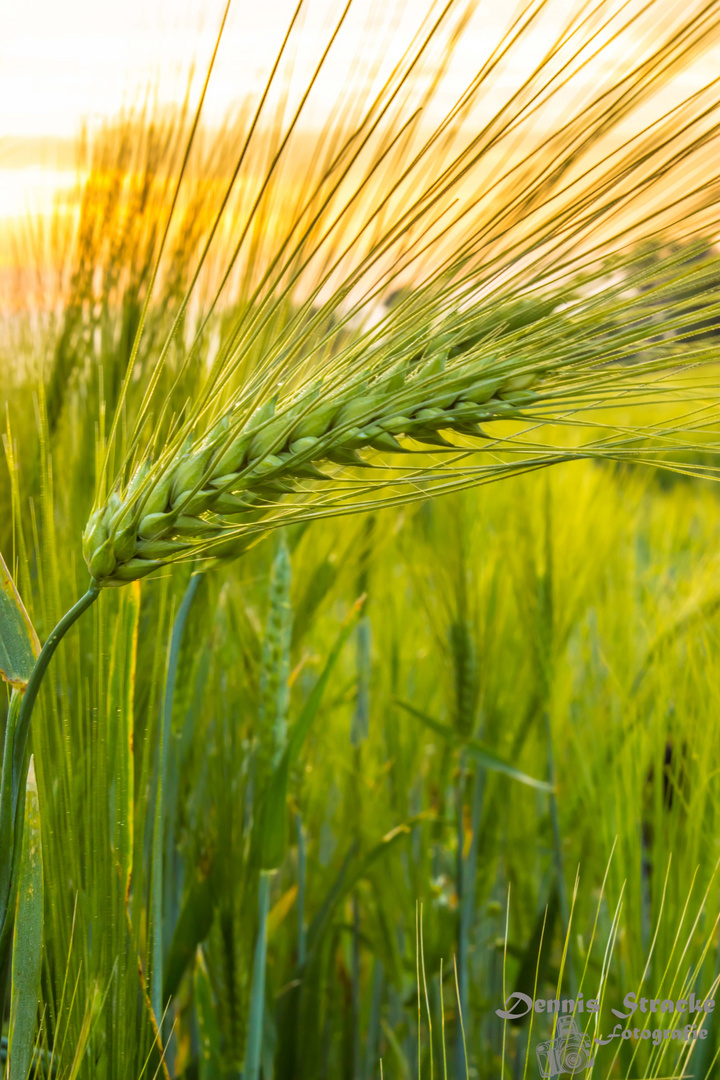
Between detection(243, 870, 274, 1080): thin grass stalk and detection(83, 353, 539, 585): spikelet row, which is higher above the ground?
detection(83, 353, 539, 585): spikelet row

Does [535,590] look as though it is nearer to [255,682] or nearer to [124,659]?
[255,682]

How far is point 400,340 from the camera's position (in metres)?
0.35

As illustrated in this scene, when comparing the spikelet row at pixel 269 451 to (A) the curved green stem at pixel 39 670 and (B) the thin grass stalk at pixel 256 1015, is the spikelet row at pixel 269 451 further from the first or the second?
(B) the thin grass stalk at pixel 256 1015

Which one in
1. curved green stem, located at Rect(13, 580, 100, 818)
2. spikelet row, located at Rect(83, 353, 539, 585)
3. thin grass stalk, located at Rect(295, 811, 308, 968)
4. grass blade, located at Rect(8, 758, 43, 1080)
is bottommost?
thin grass stalk, located at Rect(295, 811, 308, 968)

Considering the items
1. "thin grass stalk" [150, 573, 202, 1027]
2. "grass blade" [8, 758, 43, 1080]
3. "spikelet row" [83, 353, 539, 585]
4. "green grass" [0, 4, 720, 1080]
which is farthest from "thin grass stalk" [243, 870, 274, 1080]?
"spikelet row" [83, 353, 539, 585]

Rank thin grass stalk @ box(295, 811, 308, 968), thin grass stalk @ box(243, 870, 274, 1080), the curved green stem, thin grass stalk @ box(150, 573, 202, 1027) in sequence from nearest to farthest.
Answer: the curved green stem
thin grass stalk @ box(150, 573, 202, 1027)
thin grass stalk @ box(243, 870, 274, 1080)
thin grass stalk @ box(295, 811, 308, 968)

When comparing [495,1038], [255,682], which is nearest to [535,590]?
[255,682]

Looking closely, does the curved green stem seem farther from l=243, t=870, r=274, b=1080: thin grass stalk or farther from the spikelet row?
l=243, t=870, r=274, b=1080: thin grass stalk

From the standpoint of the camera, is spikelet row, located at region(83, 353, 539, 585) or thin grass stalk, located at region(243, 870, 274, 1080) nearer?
spikelet row, located at region(83, 353, 539, 585)

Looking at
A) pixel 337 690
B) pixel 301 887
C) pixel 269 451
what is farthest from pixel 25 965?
pixel 337 690

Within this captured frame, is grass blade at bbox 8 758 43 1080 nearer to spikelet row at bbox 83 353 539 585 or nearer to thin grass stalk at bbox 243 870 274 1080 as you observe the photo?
spikelet row at bbox 83 353 539 585

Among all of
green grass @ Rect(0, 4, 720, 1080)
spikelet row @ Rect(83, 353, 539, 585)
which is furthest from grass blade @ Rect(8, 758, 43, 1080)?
spikelet row @ Rect(83, 353, 539, 585)

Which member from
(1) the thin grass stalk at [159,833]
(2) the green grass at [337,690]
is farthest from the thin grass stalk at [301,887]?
(1) the thin grass stalk at [159,833]

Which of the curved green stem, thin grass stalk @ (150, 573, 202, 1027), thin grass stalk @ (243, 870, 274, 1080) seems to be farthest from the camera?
thin grass stalk @ (243, 870, 274, 1080)
